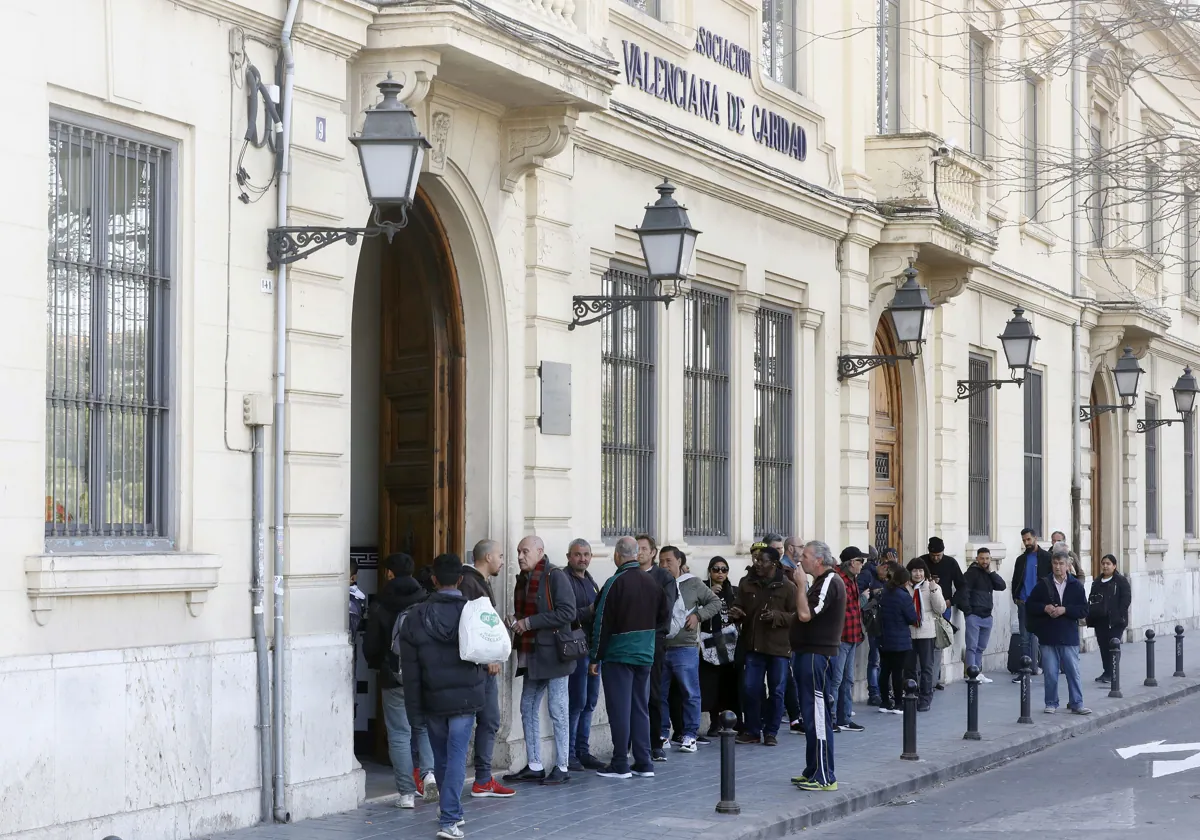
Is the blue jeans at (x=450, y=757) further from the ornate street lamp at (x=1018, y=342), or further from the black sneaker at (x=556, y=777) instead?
the ornate street lamp at (x=1018, y=342)

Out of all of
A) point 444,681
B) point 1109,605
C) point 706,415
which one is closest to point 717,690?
point 706,415

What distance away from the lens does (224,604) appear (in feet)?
33.7

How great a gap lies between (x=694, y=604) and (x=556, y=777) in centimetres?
228

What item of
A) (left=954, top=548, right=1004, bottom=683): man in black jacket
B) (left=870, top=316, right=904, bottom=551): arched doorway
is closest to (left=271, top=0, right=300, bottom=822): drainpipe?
(left=870, top=316, right=904, bottom=551): arched doorway

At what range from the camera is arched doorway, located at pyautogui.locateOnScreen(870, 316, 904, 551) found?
2094cm

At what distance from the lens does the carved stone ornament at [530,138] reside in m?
13.0

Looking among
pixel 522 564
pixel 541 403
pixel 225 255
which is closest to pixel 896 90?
pixel 541 403

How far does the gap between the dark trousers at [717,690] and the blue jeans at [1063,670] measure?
3937mm

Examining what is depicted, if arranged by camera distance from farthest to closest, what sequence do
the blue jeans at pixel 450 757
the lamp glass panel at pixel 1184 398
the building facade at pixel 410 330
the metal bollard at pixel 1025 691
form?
the lamp glass panel at pixel 1184 398 < the metal bollard at pixel 1025 691 < the blue jeans at pixel 450 757 < the building facade at pixel 410 330

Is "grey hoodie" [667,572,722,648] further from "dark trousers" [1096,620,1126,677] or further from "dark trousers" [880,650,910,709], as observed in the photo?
"dark trousers" [1096,620,1126,677]

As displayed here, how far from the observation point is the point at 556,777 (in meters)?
12.5

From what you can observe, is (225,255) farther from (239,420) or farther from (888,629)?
(888,629)

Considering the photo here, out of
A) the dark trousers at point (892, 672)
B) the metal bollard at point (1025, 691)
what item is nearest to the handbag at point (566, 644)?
the dark trousers at point (892, 672)

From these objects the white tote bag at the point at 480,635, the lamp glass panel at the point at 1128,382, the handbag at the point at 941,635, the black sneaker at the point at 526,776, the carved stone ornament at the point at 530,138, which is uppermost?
Result: the carved stone ornament at the point at 530,138
